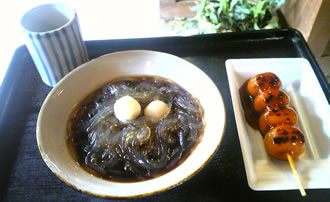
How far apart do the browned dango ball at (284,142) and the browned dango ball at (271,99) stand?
0.12 m

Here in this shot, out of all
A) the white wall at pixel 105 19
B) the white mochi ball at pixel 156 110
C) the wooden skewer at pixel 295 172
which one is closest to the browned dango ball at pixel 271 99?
the wooden skewer at pixel 295 172

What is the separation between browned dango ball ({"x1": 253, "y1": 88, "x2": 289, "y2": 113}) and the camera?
1.11 meters

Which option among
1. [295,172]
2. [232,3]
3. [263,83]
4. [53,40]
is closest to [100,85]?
[53,40]

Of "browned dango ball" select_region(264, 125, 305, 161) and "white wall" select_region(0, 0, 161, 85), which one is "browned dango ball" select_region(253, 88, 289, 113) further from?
"white wall" select_region(0, 0, 161, 85)

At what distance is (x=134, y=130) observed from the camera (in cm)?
95

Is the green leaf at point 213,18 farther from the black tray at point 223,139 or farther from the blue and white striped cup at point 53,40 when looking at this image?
the blue and white striped cup at point 53,40

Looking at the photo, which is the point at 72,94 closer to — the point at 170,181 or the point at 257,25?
the point at 170,181

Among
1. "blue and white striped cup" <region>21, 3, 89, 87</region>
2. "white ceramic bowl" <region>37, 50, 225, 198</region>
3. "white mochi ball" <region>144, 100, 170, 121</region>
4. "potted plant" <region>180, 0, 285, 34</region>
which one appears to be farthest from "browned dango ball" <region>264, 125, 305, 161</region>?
"potted plant" <region>180, 0, 285, 34</region>

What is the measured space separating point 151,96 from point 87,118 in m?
0.25

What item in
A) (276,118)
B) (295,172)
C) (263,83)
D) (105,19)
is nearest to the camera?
(295,172)

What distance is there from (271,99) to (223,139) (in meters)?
0.25

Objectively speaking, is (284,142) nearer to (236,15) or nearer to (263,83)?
(263,83)

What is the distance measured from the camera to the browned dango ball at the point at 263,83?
45.3 inches

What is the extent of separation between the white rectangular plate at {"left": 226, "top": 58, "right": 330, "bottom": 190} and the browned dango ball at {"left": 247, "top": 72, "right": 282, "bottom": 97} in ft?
0.22
